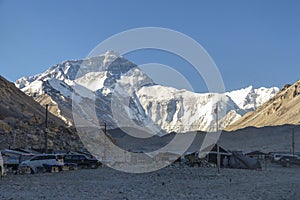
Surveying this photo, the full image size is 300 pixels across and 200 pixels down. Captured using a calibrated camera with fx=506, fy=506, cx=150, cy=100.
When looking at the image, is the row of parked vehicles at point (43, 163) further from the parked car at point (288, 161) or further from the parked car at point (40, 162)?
the parked car at point (288, 161)

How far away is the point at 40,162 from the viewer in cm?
3941

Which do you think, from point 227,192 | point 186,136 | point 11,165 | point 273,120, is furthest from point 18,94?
point 227,192

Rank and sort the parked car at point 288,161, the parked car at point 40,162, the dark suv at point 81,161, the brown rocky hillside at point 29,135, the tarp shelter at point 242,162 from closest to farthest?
the parked car at point 40,162 < the dark suv at point 81,161 < the tarp shelter at point 242,162 < the parked car at point 288,161 < the brown rocky hillside at point 29,135

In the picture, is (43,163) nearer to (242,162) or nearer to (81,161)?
(81,161)

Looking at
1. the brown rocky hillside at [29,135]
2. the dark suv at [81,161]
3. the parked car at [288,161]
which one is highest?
the brown rocky hillside at [29,135]

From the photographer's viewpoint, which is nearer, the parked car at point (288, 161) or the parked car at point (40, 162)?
the parked car at point (40, 162)

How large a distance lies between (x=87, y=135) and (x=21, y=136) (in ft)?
105

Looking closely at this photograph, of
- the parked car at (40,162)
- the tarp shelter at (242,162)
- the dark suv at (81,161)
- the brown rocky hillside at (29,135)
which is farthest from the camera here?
the brown rocky hillside at (29,135)

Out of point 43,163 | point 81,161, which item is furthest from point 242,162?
point 43,163

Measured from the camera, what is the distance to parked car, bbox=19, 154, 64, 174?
37.9m

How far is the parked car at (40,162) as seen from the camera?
3790cm

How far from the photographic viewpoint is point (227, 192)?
22.3 m

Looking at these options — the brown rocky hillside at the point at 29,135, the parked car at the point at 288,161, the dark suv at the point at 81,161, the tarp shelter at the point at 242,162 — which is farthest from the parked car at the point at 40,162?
the brown rocky hillside at the point at 29,135

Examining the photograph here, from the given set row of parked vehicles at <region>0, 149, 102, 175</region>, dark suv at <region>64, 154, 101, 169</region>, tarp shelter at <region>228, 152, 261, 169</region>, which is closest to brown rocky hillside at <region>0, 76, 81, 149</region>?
dark suv at <region>64, 154, 101, 169</region>
